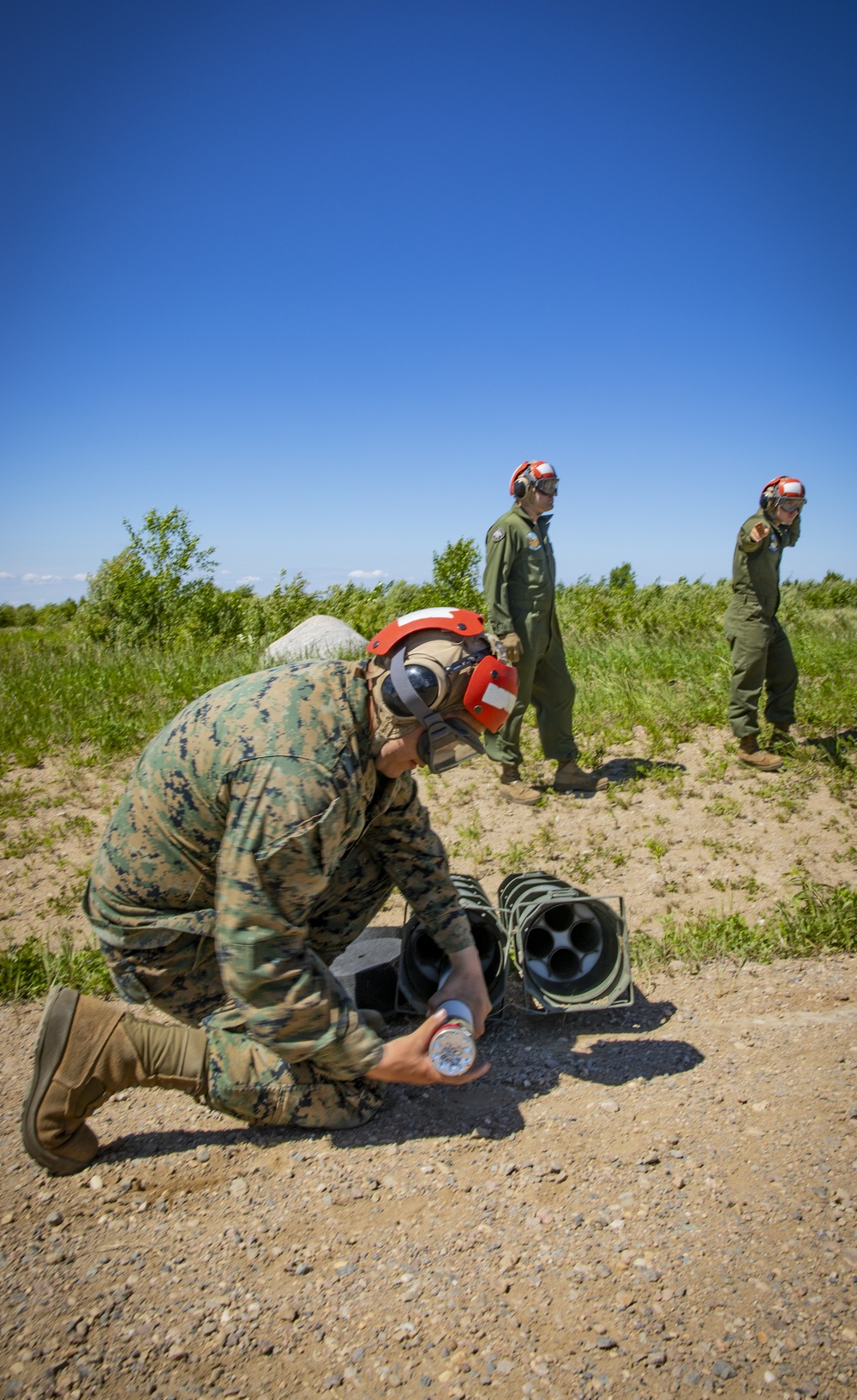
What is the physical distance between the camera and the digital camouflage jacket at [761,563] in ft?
21.0

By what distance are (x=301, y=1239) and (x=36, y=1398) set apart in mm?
695

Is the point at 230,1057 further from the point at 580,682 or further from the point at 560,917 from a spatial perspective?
the point at 580,682

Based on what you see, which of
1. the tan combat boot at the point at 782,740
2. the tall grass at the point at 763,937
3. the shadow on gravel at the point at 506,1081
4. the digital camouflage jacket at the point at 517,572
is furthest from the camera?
the tan combat boot at the point at 782,740

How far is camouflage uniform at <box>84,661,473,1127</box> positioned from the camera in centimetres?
228

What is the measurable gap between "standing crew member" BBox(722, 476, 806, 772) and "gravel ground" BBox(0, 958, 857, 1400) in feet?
11.4

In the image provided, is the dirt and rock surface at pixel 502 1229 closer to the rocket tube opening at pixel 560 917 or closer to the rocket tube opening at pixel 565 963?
the rocket tube opening at pixel 565 963

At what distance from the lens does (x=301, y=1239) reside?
7.66 ft

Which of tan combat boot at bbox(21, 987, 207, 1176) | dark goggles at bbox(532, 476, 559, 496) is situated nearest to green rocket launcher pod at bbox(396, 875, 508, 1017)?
tan combat boot at bbox(21, 987, 207, 1176)

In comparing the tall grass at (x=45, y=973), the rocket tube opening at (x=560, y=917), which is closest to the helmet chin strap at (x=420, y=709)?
the rocket tube opening at (x=560, y=917)

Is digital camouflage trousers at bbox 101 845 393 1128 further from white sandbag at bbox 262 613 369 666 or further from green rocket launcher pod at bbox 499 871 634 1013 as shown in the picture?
white sandbag at bbox 262 613 369 666

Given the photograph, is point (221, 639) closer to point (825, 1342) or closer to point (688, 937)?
point (688, 937)

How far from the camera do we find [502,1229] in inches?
92.4

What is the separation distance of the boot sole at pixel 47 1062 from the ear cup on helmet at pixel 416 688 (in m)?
1.30

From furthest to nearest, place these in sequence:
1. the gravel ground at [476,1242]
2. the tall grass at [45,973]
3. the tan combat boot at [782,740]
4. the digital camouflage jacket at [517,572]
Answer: the tan combat boot at [782,740] < the digital camouflage jacket at [517,572] < the tall grass at [45,973] < the gravel ground at [476,1242]
